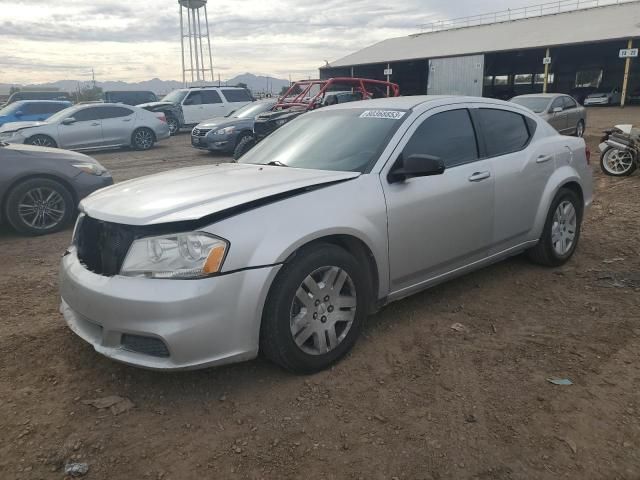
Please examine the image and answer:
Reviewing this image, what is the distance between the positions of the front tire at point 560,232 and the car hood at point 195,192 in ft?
7.44

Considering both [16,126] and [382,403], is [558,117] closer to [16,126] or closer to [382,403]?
[382,403]

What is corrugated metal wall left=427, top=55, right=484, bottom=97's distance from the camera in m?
35.1

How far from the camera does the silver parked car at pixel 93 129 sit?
548 inches

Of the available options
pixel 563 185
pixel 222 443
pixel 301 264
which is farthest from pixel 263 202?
pixel 563 185

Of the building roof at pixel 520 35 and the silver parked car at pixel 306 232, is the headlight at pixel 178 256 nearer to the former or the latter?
the silver parked car at pixel 306 232

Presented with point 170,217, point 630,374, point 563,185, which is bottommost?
point 630,374

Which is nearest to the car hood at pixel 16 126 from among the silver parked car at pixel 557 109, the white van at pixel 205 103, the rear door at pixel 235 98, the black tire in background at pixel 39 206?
the white van at pixel 205 103

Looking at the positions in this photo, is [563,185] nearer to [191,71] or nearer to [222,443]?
[222,443]

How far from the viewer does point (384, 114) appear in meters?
3.85

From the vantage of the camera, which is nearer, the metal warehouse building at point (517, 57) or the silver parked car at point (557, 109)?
the silver parked car at point (557, 109)

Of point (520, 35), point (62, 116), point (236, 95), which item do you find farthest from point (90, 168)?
point (520, 35)

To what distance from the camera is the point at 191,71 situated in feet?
196

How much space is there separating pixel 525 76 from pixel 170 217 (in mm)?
→ 46221

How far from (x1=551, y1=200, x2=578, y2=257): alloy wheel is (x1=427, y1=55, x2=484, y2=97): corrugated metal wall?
31726mm
